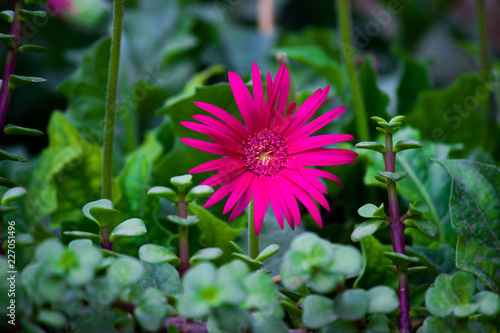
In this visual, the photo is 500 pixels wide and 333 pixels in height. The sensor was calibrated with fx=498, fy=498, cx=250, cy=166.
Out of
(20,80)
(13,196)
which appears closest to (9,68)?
(20,80)

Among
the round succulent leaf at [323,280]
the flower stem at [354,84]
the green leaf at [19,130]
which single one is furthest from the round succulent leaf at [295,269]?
the flower stem at [354,84]

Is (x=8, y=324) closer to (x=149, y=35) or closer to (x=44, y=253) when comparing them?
(x=44, y=253)

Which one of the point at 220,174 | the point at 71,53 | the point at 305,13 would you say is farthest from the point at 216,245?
the point at 305,13

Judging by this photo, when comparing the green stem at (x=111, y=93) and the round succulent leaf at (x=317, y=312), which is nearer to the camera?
the round succulent leaf at (x=317, y=312)

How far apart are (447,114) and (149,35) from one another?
685 millimetres

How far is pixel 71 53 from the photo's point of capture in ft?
3.41

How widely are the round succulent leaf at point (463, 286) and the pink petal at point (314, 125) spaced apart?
6.4 inches

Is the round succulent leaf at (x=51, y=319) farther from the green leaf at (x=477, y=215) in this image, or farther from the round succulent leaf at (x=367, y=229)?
the green leaf at (x=477, y=215)

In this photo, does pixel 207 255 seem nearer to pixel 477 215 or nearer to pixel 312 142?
pixel 312 142

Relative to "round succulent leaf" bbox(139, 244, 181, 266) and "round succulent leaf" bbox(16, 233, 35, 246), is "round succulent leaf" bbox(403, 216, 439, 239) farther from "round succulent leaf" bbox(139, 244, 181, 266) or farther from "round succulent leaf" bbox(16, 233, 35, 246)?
"round succulent leaf" bbox(16, 233, 35, 246)

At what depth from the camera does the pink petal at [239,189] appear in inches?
17.1

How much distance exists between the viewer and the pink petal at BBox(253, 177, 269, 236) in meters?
0.42

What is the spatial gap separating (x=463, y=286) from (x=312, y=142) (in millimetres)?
172

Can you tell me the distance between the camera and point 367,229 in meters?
0.39
